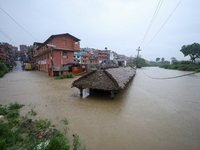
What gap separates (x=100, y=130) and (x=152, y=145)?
1685mm

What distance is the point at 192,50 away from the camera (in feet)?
125

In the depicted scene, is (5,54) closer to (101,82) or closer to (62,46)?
(62,46)

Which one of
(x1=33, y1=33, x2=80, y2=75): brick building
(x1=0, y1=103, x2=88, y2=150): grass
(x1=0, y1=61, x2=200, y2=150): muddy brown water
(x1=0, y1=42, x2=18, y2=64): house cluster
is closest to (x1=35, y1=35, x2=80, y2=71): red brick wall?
(x1=33, y1=33, x2=80, y2=75): brick building

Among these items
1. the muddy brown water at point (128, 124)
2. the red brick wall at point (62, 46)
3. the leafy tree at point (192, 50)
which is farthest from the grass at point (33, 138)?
the leafy tree at point (192, 50)

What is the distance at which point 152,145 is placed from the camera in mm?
2939

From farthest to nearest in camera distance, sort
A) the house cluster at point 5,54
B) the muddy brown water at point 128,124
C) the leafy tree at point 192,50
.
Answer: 1. the leafy tree at point 192,50
2. the house cluster at point 5,54
3. the muddy brown water at point 128,124

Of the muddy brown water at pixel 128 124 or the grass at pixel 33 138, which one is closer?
the grass at pixel 33 138

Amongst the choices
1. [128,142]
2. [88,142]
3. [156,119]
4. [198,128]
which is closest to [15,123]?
[88,142]

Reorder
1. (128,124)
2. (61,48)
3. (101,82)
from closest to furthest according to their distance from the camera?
(128,124) < (101,82) < (61,48)

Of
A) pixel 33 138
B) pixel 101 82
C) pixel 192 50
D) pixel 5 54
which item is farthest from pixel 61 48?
pixel 192 50

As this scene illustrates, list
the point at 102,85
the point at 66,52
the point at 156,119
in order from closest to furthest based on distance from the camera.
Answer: the point at 156,119 < the point at 102,85 < the point at 66,52

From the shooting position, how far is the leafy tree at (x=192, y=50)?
36.9 metres

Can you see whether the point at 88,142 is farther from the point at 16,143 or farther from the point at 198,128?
the point at 198,128

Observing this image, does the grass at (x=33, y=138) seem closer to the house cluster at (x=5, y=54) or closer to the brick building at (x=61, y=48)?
the brick building at (x=61, y=48)
